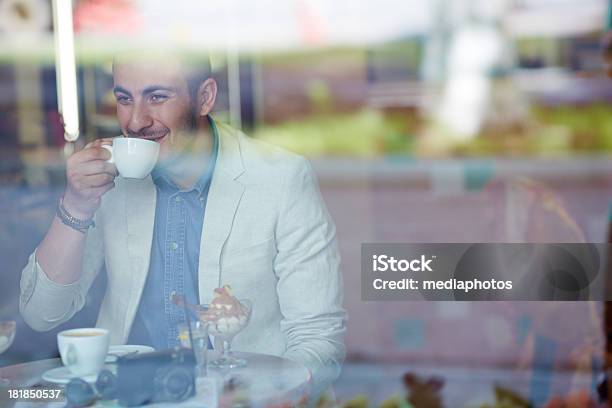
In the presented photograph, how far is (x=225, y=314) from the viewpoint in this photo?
2.08m

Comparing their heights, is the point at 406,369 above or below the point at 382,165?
below

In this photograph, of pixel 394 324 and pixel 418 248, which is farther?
pixel 394 324

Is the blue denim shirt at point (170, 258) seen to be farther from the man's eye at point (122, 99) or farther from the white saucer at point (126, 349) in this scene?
the man's eye at point (122, 99)

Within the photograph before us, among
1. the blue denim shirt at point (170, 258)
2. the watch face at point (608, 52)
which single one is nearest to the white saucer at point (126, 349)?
the blue denim shirt at point (170, 258)

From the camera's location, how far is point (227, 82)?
210 cm

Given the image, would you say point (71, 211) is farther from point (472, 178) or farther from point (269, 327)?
point (472, 178)

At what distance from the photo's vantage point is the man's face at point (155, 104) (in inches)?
82.0

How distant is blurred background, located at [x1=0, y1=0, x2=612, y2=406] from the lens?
204 cm

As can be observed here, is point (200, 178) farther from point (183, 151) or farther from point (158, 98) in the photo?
point (158, 98)

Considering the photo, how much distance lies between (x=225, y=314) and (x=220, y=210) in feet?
0.80

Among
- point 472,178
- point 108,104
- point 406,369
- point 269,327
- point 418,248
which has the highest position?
point 108,104

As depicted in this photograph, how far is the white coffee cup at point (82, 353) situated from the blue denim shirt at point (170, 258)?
182mm

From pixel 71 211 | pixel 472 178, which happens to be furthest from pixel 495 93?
pixel 71 211

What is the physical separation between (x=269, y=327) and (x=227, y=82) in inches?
22.8
